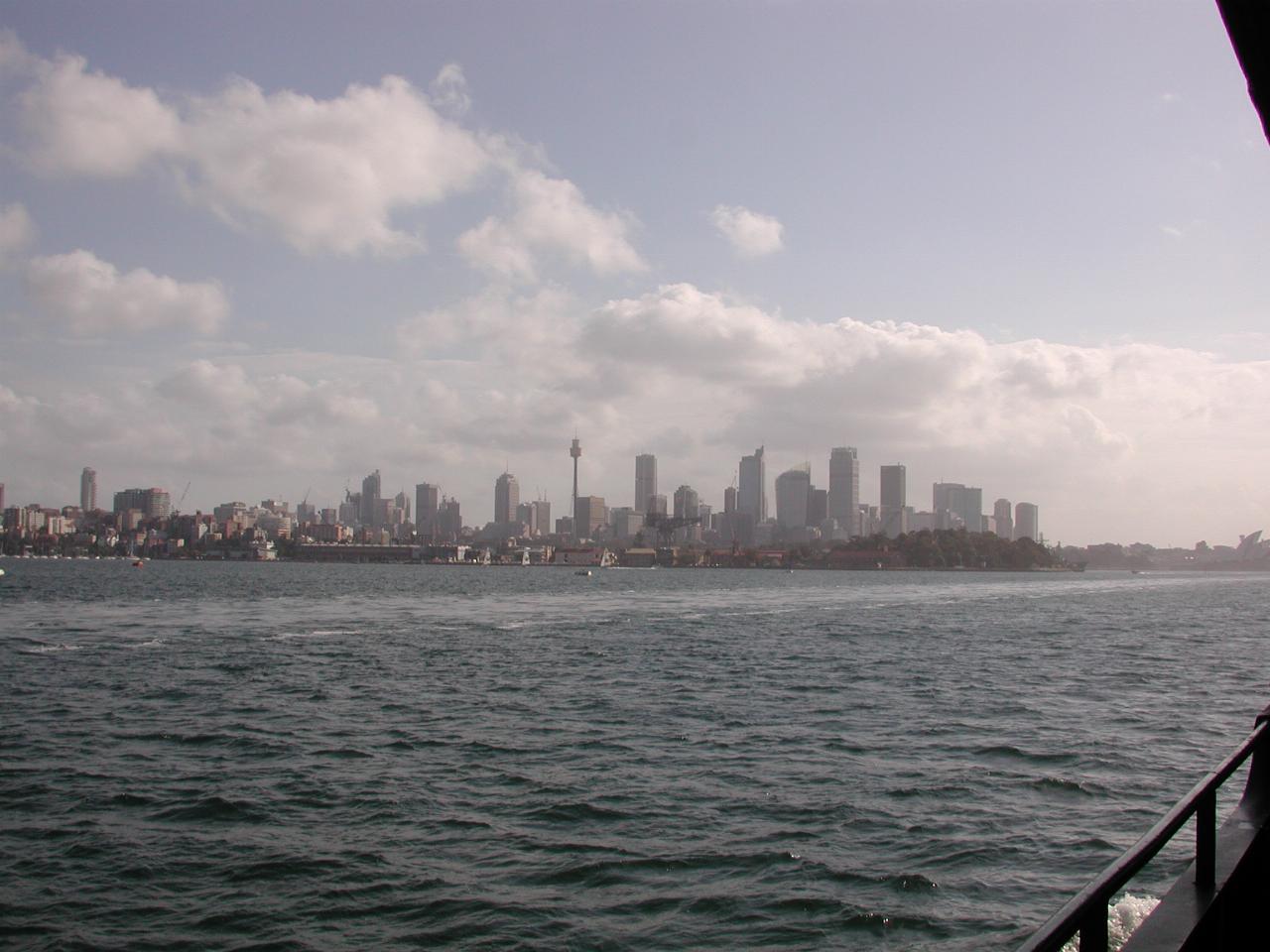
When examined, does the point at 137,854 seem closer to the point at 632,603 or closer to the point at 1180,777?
the point at 1180,777

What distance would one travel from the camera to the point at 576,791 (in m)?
19.8

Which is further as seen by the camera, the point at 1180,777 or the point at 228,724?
the point at 228,724

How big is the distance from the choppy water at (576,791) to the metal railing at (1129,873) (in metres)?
7.39

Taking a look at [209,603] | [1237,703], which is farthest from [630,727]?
[209,603]

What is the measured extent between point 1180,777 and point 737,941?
510 inches

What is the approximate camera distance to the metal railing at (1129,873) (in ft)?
12.2

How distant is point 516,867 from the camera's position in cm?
1538

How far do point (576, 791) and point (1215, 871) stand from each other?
568 inches

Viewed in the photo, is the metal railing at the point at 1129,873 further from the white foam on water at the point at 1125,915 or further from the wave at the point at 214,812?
the wave at the point at 214,812

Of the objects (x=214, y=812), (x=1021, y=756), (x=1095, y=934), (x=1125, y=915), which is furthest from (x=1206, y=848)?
(x=1021, y=756)

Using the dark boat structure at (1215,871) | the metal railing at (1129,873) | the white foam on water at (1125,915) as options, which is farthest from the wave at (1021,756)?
the metal railing at (1129,873)

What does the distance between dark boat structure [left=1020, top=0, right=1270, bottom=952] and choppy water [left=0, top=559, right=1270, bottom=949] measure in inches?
231

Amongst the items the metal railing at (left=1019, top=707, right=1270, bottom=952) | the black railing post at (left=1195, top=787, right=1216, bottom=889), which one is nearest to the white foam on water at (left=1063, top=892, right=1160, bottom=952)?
the black railing post at (left=1195, top=787, right=1216, bottom=889)

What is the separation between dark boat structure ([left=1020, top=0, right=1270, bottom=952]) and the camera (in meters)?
3.80
